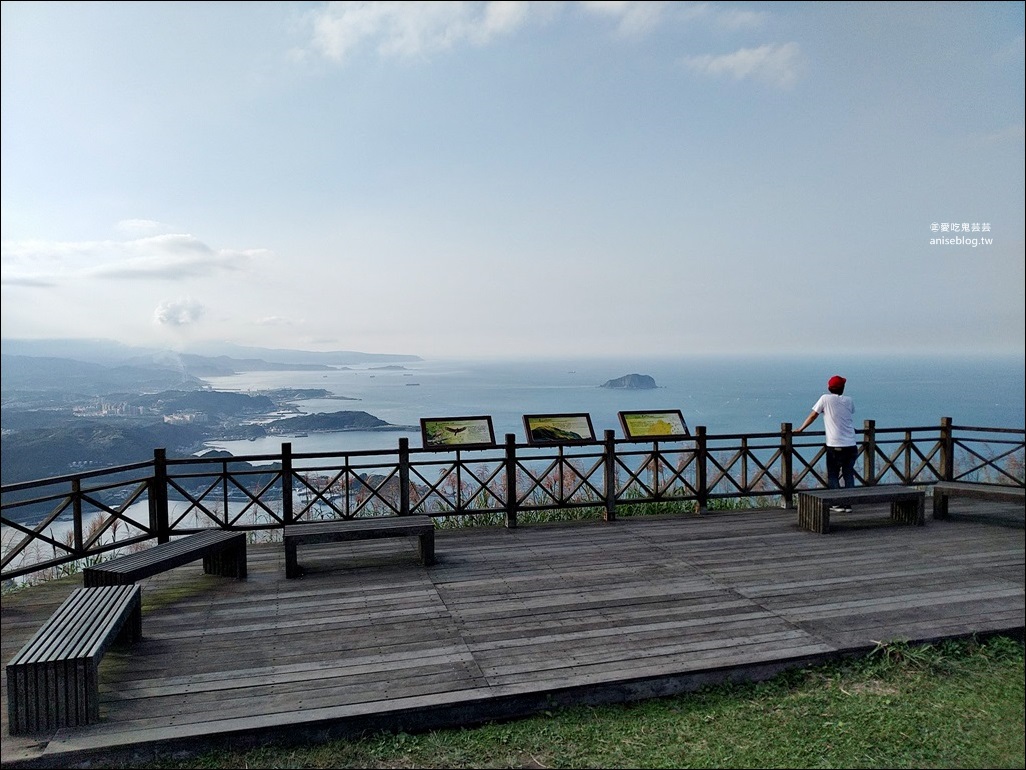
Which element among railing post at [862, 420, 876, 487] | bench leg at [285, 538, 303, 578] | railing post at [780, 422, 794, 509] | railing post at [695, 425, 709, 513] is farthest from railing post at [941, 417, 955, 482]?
bench leg at [285, 538, 303, 578]

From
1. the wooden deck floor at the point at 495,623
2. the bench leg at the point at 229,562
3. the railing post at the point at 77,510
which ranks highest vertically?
the railing post at the point at 77,510

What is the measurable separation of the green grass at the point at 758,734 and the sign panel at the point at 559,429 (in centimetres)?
395

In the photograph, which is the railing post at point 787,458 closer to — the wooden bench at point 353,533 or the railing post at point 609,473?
the railing post at point 609,473

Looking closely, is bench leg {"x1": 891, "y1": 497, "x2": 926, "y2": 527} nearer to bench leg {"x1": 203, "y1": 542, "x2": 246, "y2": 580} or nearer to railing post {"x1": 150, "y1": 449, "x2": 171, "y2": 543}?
bench leg {"x1": 203, "y1": 542, "x2": 246, "y2": 580}

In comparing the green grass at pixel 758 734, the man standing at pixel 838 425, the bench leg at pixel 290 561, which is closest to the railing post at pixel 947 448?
the man standing at pixel 838 425

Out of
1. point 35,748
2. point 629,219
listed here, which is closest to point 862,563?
point 35,748

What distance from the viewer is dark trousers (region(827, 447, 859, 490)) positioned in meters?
7.65

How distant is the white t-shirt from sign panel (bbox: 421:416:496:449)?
148 inches

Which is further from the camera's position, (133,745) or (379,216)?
(379,216)

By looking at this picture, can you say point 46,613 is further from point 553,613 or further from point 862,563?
point 862,563

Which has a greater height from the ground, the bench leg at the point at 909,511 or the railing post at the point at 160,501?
the railing post at the point at 160,501

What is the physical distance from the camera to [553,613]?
4.66 m

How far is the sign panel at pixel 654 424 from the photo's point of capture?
303 inches

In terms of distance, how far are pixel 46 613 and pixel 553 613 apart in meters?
3.66
